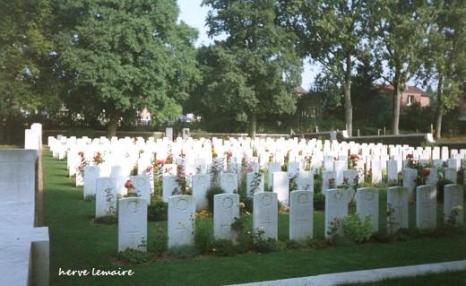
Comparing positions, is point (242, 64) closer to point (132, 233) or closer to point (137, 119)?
point (137, 119)

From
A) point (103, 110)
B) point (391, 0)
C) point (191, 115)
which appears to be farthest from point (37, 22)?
point (391, 0)

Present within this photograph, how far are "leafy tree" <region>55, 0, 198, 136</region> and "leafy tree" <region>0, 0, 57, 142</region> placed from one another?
1.29 metres

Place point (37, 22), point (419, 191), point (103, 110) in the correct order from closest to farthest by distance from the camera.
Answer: point (419, 191) < point (37, 22) < point (103, 110)

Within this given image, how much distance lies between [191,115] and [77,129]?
34.9ft

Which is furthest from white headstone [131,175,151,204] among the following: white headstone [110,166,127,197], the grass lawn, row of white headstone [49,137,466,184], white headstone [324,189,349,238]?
the grass lawn

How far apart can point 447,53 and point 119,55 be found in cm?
2121

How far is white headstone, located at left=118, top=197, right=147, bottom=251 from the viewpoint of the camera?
6.47 metres

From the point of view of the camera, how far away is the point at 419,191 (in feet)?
26.5

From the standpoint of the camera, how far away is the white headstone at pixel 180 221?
6.69m

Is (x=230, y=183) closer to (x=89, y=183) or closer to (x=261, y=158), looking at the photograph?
(x=89, y=183)

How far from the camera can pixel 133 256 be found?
6.24 metres

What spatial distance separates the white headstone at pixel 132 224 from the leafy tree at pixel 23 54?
2391cm

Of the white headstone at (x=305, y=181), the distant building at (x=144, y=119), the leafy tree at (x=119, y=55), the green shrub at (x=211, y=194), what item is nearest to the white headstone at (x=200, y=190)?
the green shrub at (x=211, y=194)

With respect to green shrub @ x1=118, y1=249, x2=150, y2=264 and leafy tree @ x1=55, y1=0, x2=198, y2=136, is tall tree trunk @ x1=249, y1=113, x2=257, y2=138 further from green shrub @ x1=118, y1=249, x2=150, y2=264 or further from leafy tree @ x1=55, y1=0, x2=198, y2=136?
green shrub @ x1=118, y1=249, x2=150, y2=264
